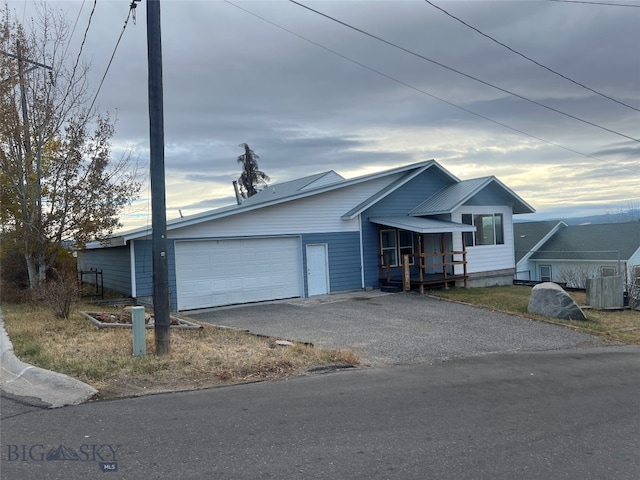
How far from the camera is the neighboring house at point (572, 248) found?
31.2m

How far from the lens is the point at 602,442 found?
5.18m

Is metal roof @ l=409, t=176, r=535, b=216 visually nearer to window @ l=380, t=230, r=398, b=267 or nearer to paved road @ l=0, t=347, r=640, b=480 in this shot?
window @ l=380, t=230, r=398, b=267

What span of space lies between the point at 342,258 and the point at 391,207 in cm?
307

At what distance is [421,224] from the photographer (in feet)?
65.1

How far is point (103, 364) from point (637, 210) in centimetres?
7369

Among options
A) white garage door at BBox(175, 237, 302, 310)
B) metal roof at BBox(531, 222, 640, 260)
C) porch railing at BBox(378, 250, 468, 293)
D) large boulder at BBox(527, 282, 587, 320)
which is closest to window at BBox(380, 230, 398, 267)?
porch railing at BBox(378, 250, 468, 293)

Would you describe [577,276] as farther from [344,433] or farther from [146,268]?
[344,433]

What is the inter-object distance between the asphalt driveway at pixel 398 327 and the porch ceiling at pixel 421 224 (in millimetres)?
2562

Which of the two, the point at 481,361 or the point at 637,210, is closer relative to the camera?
the point at 481,361

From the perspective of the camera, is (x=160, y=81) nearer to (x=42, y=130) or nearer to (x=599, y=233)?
(x=42, y=130)

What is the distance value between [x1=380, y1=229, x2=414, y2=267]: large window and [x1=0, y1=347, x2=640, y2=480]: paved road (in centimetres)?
1372

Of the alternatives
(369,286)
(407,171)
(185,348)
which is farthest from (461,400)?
(407,171)

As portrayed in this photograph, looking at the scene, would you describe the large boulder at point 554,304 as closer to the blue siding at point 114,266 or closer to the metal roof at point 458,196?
the metal roof at point 458,196

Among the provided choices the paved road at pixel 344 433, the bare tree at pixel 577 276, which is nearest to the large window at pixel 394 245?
the bare tree at pixel 577 276
